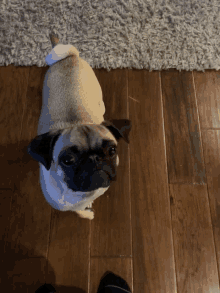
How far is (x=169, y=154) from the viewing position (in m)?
1.74

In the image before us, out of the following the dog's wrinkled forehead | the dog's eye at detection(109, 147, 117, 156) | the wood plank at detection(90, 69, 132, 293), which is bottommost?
the wood plank at detection(90, 69, 132, 293)

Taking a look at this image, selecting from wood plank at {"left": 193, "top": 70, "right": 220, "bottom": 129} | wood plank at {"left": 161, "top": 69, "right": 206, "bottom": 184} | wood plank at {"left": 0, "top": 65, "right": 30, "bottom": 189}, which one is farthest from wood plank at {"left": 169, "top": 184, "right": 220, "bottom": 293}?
wood plank at {"left": 0, "top": 65, "right": 30, "bottom": 189}

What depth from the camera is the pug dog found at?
957 millimetres

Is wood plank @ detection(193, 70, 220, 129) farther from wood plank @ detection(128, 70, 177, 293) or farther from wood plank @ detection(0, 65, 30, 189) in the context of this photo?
wood plank @ detection(0, 65, 30, 189)

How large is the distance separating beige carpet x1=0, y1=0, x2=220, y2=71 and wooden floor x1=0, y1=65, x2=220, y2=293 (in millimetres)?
A: 143

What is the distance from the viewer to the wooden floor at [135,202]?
4.72 ft

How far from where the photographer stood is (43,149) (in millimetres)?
1006

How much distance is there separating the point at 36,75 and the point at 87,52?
21.0 inches

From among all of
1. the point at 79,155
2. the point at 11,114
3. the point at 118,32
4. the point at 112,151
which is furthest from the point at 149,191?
the point at 118,32

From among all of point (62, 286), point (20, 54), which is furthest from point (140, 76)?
point (62, 286)

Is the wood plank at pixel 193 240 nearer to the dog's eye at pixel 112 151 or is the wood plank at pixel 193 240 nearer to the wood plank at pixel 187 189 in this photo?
the wood plank at pixel 187 189

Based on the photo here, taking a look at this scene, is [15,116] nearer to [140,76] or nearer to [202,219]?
[140,76]

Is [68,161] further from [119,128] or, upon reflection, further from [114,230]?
[114,230]

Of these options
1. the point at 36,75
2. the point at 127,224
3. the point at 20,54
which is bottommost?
the point at 127,224
